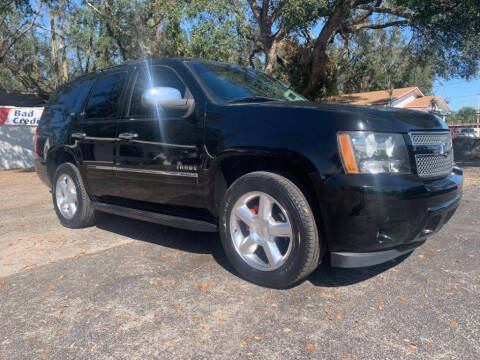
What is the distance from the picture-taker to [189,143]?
3451mm

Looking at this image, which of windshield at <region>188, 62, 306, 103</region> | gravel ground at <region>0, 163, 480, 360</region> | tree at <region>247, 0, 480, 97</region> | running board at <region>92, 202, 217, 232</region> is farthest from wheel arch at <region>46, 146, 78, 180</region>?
tree at <region>247, 0, 480, 97</region>

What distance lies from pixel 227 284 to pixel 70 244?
223cm

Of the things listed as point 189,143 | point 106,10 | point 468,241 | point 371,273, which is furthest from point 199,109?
point 106,10

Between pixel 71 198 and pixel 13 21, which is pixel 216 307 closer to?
pixel 71 198

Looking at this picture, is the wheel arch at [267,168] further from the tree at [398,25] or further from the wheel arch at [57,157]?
the tree at [398,25]

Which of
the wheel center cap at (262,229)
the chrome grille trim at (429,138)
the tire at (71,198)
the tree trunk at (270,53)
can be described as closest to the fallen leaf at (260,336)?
the wheel center cap at (262,229)

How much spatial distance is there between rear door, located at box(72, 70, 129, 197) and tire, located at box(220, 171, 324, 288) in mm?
1687

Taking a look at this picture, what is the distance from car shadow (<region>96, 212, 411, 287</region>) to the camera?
10.7 ft

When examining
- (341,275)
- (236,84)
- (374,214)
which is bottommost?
(341,275)

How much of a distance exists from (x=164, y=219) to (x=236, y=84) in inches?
57.3

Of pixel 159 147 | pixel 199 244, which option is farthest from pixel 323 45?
pixel 159 147

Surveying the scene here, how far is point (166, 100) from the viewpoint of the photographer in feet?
11.3

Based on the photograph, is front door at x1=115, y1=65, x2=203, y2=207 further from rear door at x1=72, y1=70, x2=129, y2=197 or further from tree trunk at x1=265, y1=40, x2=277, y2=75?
tree trunk at x1=265, y1=40, x2=277, y2=75

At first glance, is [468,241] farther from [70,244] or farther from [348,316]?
[70,244]
